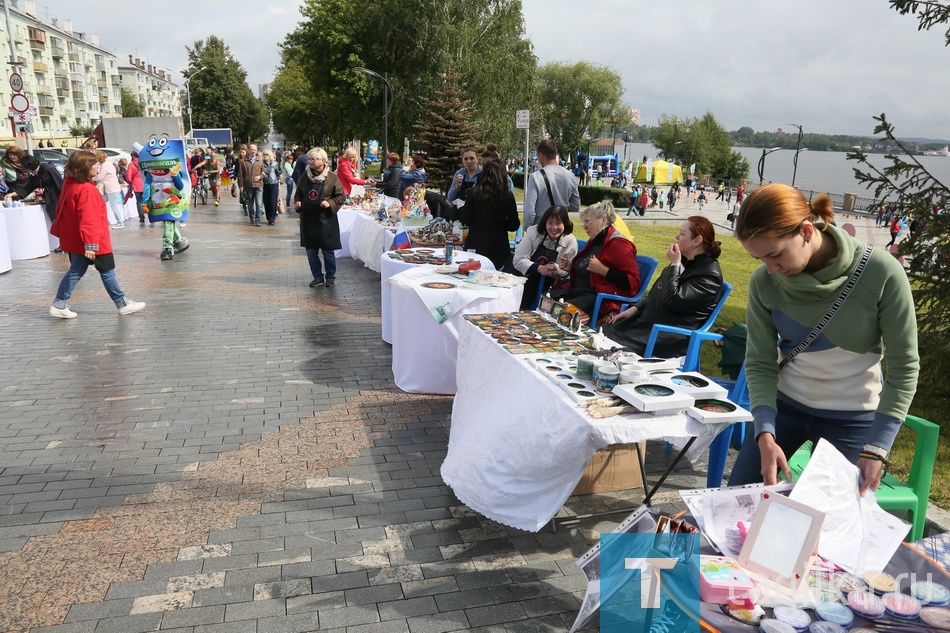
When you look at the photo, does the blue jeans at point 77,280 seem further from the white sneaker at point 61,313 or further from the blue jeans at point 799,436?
the blue jeans at point 799,436

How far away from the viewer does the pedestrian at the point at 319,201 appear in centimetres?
849

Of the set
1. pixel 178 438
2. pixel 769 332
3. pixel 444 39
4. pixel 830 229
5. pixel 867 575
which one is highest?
pixel 444 39

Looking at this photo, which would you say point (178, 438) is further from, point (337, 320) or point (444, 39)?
point (444, 39)

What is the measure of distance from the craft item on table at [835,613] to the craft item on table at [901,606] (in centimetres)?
9

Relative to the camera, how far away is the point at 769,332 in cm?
229

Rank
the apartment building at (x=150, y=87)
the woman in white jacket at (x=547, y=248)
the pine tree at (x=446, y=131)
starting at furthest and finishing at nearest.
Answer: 1. the apartment building at (x=150, y=87)
2. the pine tree at (x=446, y=131)
3. the woman in white jacket at (x=547, y=248)

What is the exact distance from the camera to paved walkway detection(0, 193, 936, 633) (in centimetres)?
279

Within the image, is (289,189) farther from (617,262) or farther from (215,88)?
(215,88)

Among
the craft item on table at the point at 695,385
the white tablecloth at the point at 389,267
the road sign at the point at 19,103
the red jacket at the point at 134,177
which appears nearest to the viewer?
the craft item on table at the point at 695,385

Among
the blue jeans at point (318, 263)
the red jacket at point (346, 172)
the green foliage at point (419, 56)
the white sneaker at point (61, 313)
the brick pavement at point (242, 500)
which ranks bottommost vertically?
the brick pavement at point (242, 500)

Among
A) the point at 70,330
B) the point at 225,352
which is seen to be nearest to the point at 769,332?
the point at 225,352

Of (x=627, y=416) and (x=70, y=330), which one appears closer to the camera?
(x=627, y=416)

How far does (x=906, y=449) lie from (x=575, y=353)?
8.12ft

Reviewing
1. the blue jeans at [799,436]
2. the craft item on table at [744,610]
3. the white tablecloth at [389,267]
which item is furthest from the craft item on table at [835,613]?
the white tablecloth at [389,267]
